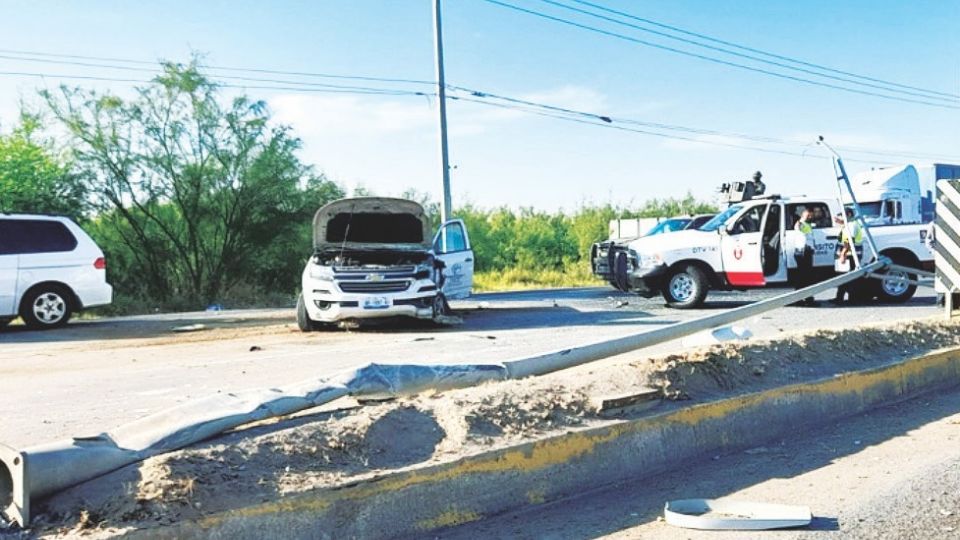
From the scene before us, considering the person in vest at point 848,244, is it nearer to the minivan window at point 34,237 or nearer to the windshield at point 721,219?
the windshield at point 721,219

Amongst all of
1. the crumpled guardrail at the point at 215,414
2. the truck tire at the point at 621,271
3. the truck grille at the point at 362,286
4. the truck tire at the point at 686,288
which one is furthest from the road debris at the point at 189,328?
the crumpled guardrail at the point at 215,414

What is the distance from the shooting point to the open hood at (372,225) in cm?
1369

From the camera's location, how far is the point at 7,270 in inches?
566

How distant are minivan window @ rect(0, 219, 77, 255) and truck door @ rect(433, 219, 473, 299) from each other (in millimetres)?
6454

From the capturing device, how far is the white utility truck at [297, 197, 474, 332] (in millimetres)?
12570

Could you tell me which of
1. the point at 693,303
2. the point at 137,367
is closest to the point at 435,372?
the point at 137,367

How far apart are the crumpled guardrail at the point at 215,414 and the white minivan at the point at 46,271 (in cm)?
1175

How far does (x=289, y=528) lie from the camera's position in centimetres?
365

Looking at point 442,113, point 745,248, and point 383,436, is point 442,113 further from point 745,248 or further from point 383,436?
point 383,436

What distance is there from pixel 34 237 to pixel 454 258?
7.18m

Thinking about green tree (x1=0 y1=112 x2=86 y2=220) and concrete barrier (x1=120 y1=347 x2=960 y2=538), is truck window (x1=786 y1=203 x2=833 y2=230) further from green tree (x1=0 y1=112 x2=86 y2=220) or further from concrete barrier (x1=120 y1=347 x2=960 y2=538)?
green tree (x1=0 y1=112 x2=86 y2=220)

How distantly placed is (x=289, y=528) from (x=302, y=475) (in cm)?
28

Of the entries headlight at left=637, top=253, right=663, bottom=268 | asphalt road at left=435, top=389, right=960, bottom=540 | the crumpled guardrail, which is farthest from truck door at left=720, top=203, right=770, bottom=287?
asphalt road at left=435, top=389, right=960, bottom=540

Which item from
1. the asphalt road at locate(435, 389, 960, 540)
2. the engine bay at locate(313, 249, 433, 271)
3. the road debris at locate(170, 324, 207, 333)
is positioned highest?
the engine bay at locate(313, 249, 433, 271)
